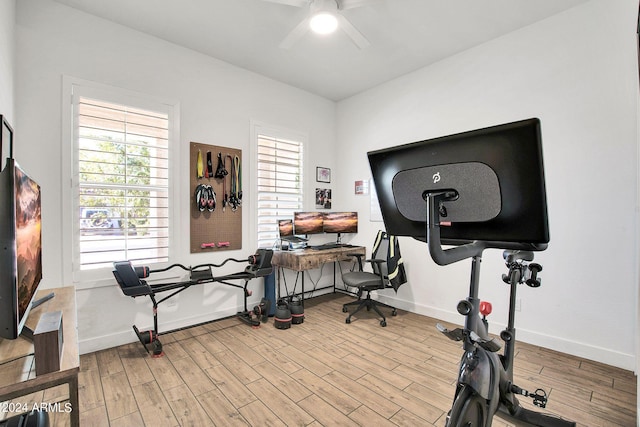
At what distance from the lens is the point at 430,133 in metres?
3.68

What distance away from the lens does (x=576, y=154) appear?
2670mm

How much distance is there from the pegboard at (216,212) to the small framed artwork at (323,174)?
130 centimetres

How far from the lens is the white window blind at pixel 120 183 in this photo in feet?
8.83

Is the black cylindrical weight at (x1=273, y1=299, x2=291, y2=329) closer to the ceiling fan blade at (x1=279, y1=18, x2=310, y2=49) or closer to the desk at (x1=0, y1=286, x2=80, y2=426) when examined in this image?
the desk at (x1=0, y1=286, x2=80, y2=426)

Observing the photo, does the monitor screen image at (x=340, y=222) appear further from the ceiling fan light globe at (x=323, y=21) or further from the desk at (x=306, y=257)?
the ceiling fan light globe at (x=323, y=21)

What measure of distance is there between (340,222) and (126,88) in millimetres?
2935

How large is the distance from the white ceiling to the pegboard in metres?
1.11

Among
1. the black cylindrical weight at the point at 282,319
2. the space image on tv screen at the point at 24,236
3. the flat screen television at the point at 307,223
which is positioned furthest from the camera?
the flat screen television at the point at 307,223

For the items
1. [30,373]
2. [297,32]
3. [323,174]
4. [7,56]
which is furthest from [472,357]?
[323,174]

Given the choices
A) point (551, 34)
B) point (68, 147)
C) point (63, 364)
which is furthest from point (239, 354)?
point (551, 34)

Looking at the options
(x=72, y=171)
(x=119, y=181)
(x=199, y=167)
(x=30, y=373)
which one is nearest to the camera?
(x=30, y=373)

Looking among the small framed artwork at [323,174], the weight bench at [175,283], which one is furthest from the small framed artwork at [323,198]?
the weight bench at [175,283]

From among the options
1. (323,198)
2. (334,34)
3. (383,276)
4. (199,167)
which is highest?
(334,34)

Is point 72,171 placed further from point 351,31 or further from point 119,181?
point 351,31
